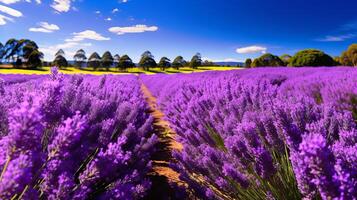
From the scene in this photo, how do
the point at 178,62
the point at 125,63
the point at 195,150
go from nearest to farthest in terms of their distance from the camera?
the point at 195,150 → the point at 125,63 → the point at 178,62

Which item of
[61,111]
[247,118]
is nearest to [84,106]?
[61,111]

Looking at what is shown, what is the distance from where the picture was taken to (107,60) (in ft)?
237

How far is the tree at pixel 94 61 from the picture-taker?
235 ft

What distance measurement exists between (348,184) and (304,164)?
121mm

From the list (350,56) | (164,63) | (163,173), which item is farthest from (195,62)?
(163,173)

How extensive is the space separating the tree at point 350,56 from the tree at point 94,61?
53472 millimetres

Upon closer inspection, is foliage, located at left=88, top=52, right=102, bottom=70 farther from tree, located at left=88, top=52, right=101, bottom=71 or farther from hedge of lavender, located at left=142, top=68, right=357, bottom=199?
hedge of lavender, located at left=142, top=68, right=357, bottom=199

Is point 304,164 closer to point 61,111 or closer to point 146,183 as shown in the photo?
point 146,183

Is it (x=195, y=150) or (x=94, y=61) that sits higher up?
(x=195, y=150)

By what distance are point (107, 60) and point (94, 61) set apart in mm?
3233

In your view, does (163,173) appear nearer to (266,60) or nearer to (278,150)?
(278,150)

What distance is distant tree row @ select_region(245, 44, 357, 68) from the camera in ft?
111

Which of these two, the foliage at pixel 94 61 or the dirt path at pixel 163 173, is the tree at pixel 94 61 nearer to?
the foliage at pixel 94 61

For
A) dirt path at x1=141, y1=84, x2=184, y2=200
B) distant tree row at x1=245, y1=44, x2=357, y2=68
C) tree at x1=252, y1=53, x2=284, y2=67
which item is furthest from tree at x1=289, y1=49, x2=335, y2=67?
dirt path at x1=141, y1=84, x2=184, y2=200
